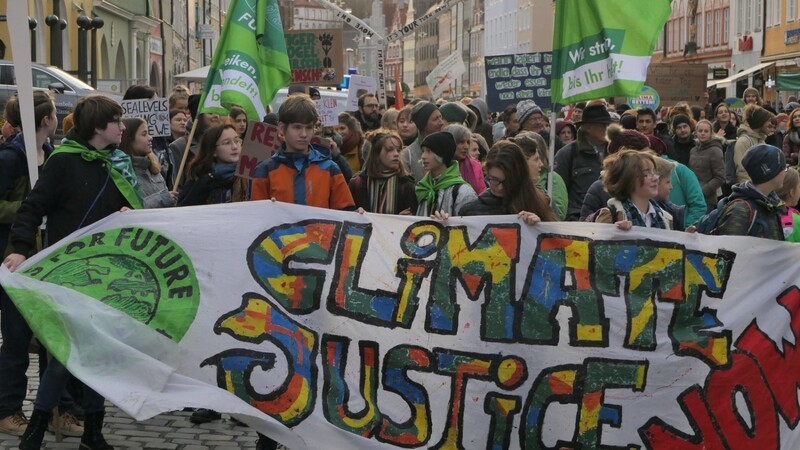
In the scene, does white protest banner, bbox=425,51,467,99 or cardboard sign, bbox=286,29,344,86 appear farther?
white protest banner, bbox=425,51,467,99

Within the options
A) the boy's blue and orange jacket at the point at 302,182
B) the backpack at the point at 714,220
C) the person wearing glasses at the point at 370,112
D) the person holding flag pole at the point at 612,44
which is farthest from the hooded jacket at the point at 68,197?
the person wearing glasses at the point at 370,112

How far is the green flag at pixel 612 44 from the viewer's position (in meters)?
8.70

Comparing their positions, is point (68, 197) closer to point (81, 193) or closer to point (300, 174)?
point (81, 193)

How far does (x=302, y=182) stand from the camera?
7691 millimetres

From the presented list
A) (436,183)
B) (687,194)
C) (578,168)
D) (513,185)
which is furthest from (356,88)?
(513,185)

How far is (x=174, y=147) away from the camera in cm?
1192

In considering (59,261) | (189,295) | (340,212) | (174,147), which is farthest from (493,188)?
(174,147)

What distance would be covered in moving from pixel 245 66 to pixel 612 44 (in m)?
2.34

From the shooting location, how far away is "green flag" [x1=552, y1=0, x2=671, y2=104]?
8.70 m

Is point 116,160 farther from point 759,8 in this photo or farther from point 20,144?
point 759,8

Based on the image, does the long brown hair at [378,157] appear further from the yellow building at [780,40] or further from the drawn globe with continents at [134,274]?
the yellow building at [780,40]

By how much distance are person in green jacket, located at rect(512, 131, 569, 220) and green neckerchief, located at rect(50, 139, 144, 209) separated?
2.40 m

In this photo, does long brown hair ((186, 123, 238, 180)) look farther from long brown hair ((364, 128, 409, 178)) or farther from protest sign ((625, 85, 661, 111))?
protest sign ((625, 85, 661, 111))

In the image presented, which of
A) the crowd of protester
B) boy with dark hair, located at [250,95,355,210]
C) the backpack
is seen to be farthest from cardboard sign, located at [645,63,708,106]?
boy with dark hair, located at [250,95,355,210]
